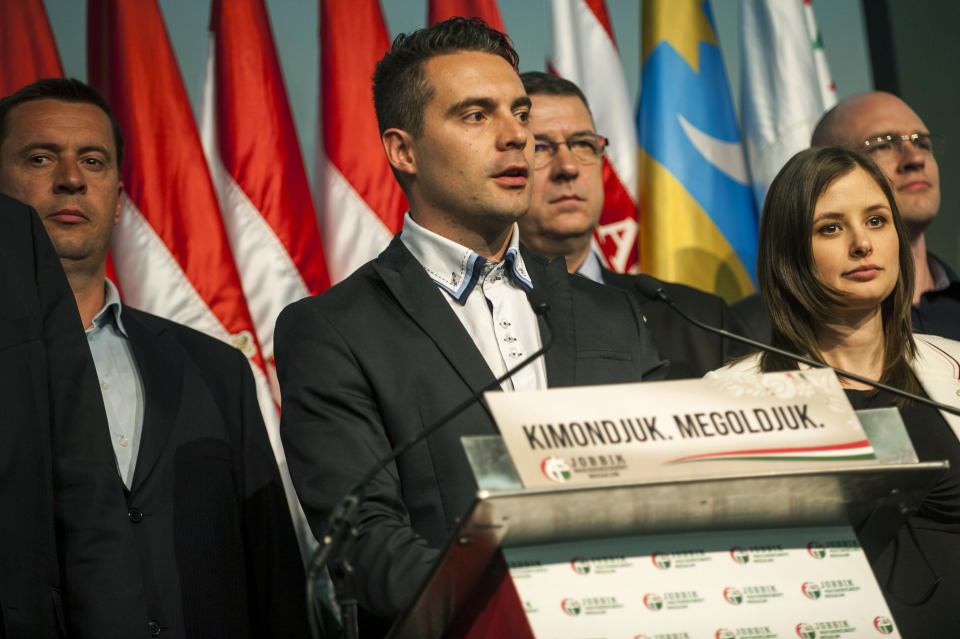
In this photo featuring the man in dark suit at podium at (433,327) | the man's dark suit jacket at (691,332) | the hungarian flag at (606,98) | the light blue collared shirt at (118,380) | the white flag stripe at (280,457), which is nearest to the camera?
the man in dark suit at podium at (433,327)

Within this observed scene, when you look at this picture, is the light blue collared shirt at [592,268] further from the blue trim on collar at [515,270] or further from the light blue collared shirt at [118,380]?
the light blue collared shirt at [118,380]

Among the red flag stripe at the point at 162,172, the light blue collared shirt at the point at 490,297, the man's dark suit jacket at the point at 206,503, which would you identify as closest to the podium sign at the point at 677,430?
the light blue collared shirt at the point at 490,297

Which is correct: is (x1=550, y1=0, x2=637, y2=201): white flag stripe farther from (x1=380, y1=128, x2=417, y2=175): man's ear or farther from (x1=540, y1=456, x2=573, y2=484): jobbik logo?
(x1=540, y1=456, x2=573, y2=484): jobbik logo

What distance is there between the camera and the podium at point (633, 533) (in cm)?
113

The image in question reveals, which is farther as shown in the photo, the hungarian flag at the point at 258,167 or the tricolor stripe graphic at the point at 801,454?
the hungarian flag at the point at 258,167

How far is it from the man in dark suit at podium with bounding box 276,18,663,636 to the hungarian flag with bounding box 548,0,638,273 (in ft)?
4.10

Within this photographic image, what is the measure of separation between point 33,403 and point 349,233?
68.4 inches

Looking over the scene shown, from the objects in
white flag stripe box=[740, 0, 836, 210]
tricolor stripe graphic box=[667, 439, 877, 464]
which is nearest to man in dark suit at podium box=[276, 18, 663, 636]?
tricolor stripe graphic box=[667, 439, 877, 464]

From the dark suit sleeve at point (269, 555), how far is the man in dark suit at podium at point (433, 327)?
0.53 meters

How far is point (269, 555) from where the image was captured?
2348 mm

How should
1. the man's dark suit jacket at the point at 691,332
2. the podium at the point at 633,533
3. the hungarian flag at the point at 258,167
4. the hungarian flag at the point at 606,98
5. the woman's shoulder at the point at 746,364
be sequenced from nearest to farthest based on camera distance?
the podium at the point at 633,533, the woman's shoulder at the point at 746,364, the man's dark suit jacket at the point at 691,332, the hungarian flag at the point at 258,167, the hungarian flag at the point at 606,98

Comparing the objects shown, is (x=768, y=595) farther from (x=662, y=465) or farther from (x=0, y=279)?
(x=0, y=279)

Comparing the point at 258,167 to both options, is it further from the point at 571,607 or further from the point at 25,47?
the point at 571,607

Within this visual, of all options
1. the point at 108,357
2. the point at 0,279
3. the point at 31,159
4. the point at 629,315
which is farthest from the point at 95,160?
the point at 629,315
